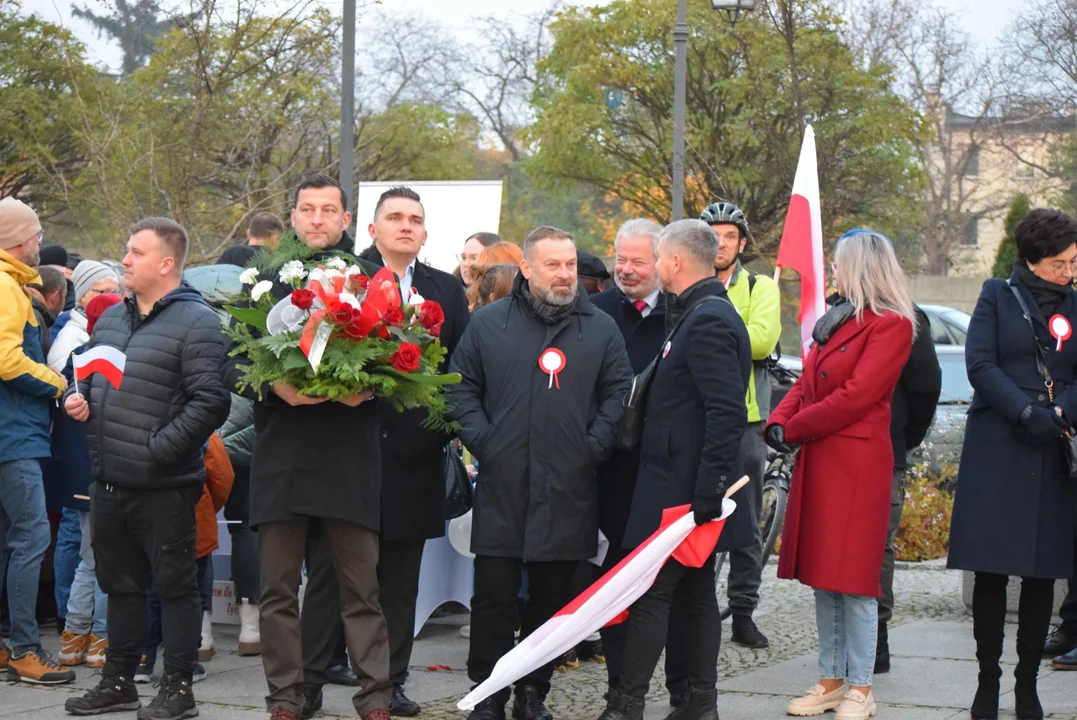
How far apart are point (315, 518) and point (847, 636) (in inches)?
91.7

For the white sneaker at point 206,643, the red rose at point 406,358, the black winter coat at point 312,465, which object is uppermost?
the red rose at point 406,358

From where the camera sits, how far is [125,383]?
593cm

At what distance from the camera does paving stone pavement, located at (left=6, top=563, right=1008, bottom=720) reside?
240 inches

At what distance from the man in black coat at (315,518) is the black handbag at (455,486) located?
0.92 meters

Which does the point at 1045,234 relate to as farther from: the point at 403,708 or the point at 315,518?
the point at 403,708

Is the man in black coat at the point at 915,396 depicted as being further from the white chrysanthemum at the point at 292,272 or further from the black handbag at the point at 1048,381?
the white chrysanthemum at the point at 292,272

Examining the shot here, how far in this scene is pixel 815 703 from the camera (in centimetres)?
599

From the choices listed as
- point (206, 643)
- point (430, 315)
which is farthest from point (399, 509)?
point (206, 643)

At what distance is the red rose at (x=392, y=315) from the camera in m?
5.23

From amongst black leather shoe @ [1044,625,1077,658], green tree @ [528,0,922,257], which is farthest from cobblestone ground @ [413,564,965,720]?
green tree @ [528,0,922,257]

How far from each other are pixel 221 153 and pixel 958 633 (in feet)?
47.5

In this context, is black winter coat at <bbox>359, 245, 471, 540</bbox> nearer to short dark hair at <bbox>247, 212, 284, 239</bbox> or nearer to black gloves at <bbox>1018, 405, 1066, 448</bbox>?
black gloves at <bbox>1018, 405, 1066, 448</bbox>

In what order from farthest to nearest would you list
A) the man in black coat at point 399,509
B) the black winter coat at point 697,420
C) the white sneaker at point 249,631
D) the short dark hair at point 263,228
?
1. the short dark hair at point 263,228
2. the white sneaker at point 249,631
3. the man in black coat at point 399,509
4. the black winter coat at point 697,420

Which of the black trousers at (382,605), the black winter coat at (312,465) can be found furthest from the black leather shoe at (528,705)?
the black winter coat at (312,465)
